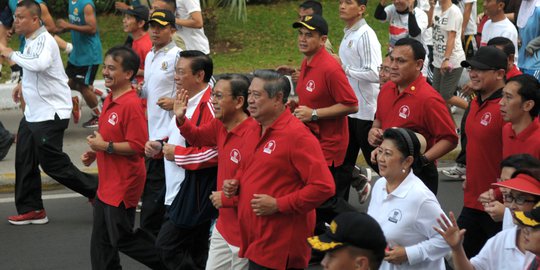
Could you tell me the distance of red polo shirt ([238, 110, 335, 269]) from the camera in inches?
240

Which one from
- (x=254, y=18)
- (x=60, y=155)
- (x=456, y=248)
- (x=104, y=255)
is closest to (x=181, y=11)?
(x=60, y=155)

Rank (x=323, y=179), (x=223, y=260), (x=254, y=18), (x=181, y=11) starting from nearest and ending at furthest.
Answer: (x=323, y=179)
(x=223, y=260)
(x=181, y=11)
(x=254, y=18)

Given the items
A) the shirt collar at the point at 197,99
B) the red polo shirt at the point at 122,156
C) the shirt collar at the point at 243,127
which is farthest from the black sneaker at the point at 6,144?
the shirt collar at the point at 243,127

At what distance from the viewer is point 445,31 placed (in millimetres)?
12883

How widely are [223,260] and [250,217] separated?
53 cm

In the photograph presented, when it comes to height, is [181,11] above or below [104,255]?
above

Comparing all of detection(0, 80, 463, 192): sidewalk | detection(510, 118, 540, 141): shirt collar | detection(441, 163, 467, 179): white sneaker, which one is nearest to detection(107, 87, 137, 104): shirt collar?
detection(510, 118, 540, 141): shirt collar

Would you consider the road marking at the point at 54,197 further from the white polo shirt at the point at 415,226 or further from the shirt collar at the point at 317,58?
the white polo shirt at the point at 415,226

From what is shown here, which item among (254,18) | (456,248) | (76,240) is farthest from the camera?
(254,18)

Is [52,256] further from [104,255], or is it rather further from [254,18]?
[254,18]

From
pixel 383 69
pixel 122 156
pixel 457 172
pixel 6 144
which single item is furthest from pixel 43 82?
pixel 457 172

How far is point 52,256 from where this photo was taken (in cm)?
880

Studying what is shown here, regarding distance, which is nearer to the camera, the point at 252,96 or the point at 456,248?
the point at 456,248

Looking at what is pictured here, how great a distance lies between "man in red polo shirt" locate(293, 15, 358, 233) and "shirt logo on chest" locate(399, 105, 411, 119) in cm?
91
